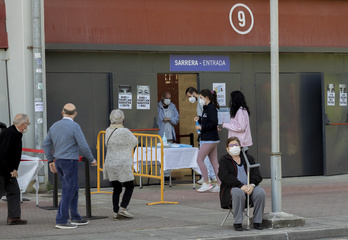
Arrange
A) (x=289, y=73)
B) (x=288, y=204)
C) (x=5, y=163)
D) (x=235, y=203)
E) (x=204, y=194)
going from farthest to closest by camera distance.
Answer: (x=289, y=73), (x=204, y=194), (x=288, y=204), (x=5, y=163), (x=235, y=203)

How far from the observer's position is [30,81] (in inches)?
588

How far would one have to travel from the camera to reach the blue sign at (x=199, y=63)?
1677 cm

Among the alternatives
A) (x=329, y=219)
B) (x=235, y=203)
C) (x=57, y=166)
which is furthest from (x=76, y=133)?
(x=329, y=219)

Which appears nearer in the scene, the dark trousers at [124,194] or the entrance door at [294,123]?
the dark trousers at [124,194]

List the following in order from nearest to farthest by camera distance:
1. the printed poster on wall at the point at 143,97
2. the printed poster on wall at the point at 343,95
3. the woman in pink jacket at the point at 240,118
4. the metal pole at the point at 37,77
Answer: the woman in pink jacket at the point at 240,118 → the metal pole at the point at 37,77 → the printed poster on wall at the point at 143,97 → the printed poster on wall at the point at 343,95

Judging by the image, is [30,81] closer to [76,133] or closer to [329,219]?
[76,133]

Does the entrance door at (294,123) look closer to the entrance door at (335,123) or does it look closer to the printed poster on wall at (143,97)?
the entrance door at (335,123)

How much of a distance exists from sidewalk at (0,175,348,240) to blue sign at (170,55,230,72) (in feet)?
9.02

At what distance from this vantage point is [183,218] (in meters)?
11.3

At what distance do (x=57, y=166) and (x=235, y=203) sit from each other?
2.57 metres

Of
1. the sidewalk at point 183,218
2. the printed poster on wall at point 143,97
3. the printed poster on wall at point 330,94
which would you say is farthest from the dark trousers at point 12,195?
the printed poster on wall at point 330,94

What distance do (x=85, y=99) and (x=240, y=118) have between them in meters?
3.43

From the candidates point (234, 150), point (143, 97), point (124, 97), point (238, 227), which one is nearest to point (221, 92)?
point (143, 97)

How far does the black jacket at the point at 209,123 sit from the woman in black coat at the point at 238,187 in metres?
4.48
